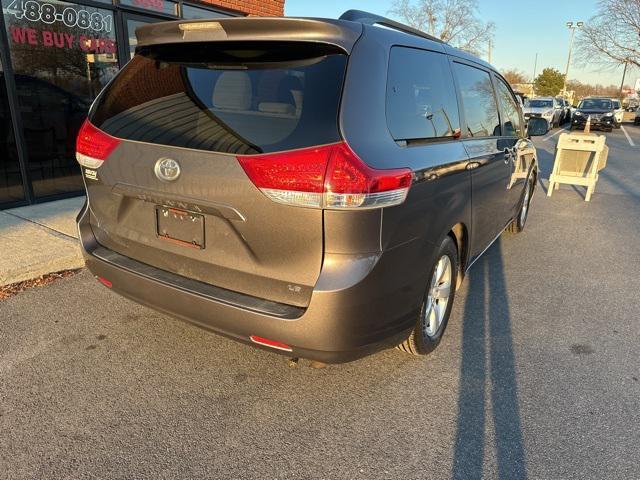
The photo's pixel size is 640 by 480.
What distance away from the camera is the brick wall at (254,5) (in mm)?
8531

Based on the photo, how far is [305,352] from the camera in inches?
89.9

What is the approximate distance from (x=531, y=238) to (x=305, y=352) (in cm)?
465

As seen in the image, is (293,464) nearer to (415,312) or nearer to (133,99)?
(415,312)

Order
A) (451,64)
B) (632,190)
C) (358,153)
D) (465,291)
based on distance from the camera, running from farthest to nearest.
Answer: (632,190), (465,291), (451,64), (358,153)

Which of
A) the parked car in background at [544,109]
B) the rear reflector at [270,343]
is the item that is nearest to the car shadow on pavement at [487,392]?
the rear reflector at [270,343]

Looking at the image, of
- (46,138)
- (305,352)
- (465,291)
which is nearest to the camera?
(305,352)

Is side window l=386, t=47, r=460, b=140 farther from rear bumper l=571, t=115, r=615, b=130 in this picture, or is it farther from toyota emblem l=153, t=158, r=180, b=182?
rear bumper l=571, t=115, r=615, b=130

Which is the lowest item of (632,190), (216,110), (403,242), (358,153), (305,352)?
(632,190)

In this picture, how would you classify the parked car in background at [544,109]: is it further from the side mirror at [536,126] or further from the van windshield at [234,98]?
the van windshield at [234,98]

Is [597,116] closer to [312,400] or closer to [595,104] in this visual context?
[595,104]

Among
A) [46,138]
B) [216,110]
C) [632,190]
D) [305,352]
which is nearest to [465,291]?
[305,352]

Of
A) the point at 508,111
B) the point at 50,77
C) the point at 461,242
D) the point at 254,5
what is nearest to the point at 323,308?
the point at 461,242

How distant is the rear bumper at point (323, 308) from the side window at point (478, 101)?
1593 mm

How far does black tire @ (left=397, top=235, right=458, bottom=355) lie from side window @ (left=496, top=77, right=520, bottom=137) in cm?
184
